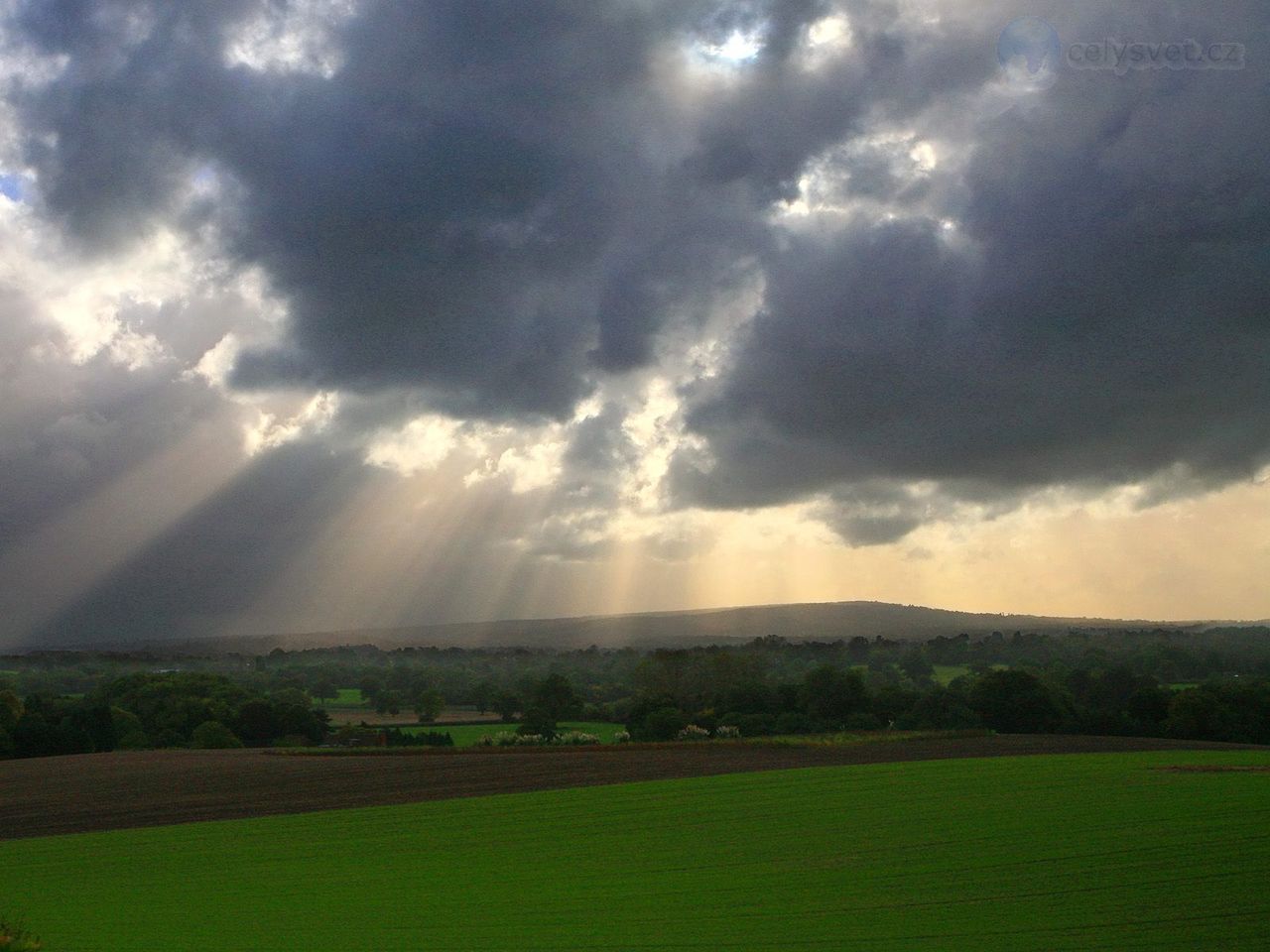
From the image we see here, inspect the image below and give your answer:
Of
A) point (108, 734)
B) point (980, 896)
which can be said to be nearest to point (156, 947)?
point (980, 896)

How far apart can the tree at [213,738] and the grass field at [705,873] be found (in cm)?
4976

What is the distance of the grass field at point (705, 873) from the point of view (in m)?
20.3

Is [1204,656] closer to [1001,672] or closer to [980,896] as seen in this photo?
[1001,672]

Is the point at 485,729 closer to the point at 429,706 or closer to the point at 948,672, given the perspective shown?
the point at 429,706

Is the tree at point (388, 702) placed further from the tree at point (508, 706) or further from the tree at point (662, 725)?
the tree at point (662, 725)

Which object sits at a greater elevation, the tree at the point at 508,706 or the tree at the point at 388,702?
the tree at the point at 508,706

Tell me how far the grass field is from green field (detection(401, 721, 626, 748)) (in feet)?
151

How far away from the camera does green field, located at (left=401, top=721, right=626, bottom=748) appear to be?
291ft

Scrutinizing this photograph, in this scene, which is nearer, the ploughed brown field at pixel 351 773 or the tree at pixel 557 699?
the ploughed brown field at pixel 351 773

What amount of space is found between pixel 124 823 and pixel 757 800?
23769 millimetres

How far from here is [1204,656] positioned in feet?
548

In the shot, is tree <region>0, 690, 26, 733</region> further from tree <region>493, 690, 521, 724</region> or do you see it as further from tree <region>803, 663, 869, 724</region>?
tree <region>803, 663, 869, 724</region>

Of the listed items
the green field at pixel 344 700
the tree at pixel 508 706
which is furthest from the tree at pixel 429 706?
the green field at pixel 344 700

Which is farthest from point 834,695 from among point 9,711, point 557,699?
point 9,711
